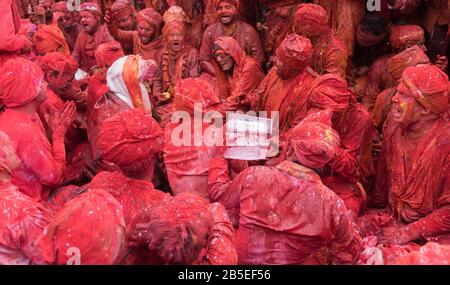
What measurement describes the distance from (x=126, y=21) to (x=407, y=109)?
13.5ft

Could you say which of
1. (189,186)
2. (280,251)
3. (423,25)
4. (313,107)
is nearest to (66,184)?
(189,186)

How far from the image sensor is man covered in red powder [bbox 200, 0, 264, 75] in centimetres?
685

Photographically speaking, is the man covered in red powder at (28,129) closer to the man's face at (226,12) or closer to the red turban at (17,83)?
the red turban at (17,83)

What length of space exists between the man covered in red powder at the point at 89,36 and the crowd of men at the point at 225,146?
17 mm

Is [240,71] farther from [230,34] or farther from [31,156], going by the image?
[31,156]

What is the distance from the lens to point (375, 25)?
6723mm

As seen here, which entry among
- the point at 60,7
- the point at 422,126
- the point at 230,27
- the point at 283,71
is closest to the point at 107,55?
the point at 230,27

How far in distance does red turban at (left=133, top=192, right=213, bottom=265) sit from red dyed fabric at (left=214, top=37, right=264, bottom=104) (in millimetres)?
3519

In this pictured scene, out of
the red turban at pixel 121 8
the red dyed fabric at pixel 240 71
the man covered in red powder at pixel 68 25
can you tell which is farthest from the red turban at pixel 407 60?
the man covered in red powder at pixel 68 25

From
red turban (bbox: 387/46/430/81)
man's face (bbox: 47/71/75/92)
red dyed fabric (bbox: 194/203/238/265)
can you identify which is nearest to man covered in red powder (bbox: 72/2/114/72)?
man's face (bbox: 47/71/75/92)

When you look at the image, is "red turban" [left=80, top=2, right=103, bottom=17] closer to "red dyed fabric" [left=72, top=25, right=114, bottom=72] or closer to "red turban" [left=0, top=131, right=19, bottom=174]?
"red dyed fabric" [left=72, top=25, right=114, bottom=72]

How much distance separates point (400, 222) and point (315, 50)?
207cm

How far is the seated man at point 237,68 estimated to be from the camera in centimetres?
630

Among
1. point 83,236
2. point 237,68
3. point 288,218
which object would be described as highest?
point 83,236
